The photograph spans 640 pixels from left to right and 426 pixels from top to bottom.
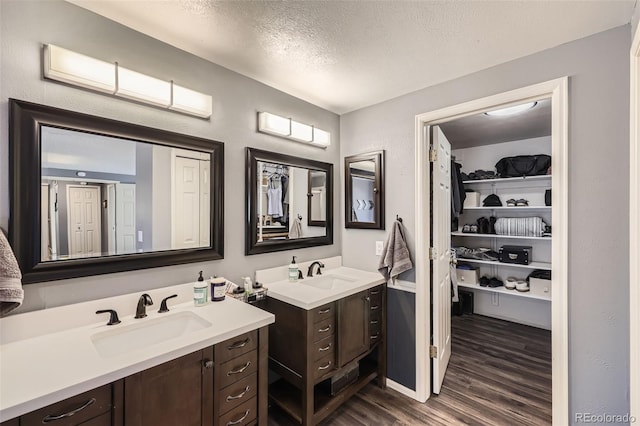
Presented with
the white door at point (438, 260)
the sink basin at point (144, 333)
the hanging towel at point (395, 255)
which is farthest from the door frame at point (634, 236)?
the sink basin at point (144, 333)

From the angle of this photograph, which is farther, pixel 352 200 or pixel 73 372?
pixel 352 200

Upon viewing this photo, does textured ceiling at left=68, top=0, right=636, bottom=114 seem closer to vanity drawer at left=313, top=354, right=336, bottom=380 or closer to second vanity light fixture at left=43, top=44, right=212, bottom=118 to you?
second vanity light fixture at left=43, top=44, right=212, bottom=118

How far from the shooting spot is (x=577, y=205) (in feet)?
5.12

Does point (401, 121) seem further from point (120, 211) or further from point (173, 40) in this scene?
point (120, 211)

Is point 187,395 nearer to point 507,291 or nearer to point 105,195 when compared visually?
point 105,195

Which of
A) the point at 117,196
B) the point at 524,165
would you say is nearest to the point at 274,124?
the point at 117,196

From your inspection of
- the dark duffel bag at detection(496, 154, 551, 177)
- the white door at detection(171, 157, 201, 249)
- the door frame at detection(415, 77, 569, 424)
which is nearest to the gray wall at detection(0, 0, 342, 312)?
the white door at detection(171, 157, 201, 249)

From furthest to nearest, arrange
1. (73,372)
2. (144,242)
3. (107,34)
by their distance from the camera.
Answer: (144,242) < (107,34) < (73,372)

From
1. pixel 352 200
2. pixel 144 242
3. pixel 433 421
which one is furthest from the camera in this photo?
pixel 352 200

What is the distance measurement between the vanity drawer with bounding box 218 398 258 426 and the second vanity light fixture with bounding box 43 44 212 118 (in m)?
1.60

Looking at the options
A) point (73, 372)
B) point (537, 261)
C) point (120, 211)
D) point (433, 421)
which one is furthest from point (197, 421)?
point (537, 261)

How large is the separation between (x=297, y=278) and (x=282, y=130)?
1129 millimetres

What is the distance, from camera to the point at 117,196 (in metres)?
1.46

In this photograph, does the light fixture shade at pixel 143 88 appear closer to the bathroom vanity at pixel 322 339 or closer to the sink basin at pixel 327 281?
the bathroom vanity at pixel 322 339
